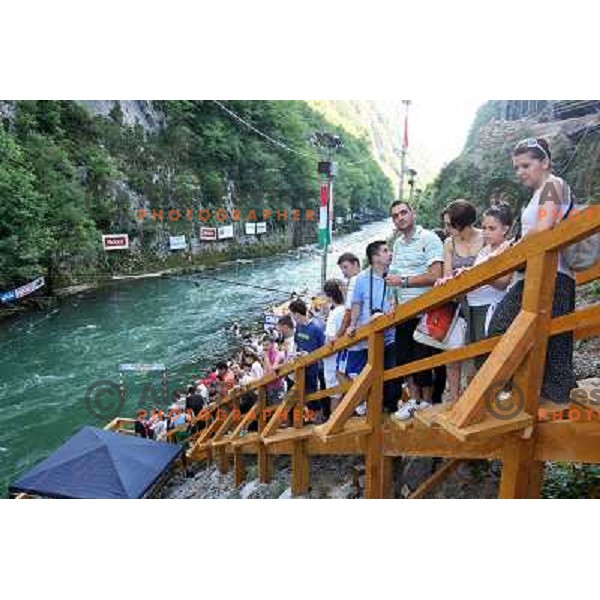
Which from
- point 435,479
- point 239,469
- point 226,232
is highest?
point 226,232

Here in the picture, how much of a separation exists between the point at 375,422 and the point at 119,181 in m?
4.60

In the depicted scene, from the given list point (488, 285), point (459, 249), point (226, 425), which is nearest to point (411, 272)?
point (459, 249)

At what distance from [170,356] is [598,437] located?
19.9ft

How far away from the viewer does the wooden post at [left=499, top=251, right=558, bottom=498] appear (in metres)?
0.95

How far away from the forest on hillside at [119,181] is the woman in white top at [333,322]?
6.35ft

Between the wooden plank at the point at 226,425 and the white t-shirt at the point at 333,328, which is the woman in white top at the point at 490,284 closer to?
the white t-shirt at the point at 333,328

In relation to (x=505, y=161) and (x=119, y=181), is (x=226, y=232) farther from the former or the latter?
(x=505, y=161)

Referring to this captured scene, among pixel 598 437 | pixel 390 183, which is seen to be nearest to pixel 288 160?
pixel 390 183

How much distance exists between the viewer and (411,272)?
1632 mm

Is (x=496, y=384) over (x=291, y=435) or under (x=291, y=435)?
over

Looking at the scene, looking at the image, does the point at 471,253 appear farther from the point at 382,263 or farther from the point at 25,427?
the point at 25,427

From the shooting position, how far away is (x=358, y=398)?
1519 millimetres

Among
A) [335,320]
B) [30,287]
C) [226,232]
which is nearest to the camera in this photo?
[335,320]

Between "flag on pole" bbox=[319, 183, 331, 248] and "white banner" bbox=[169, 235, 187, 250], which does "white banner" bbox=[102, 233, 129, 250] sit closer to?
"white banner" bbox=[169, 235, 187, 250]
